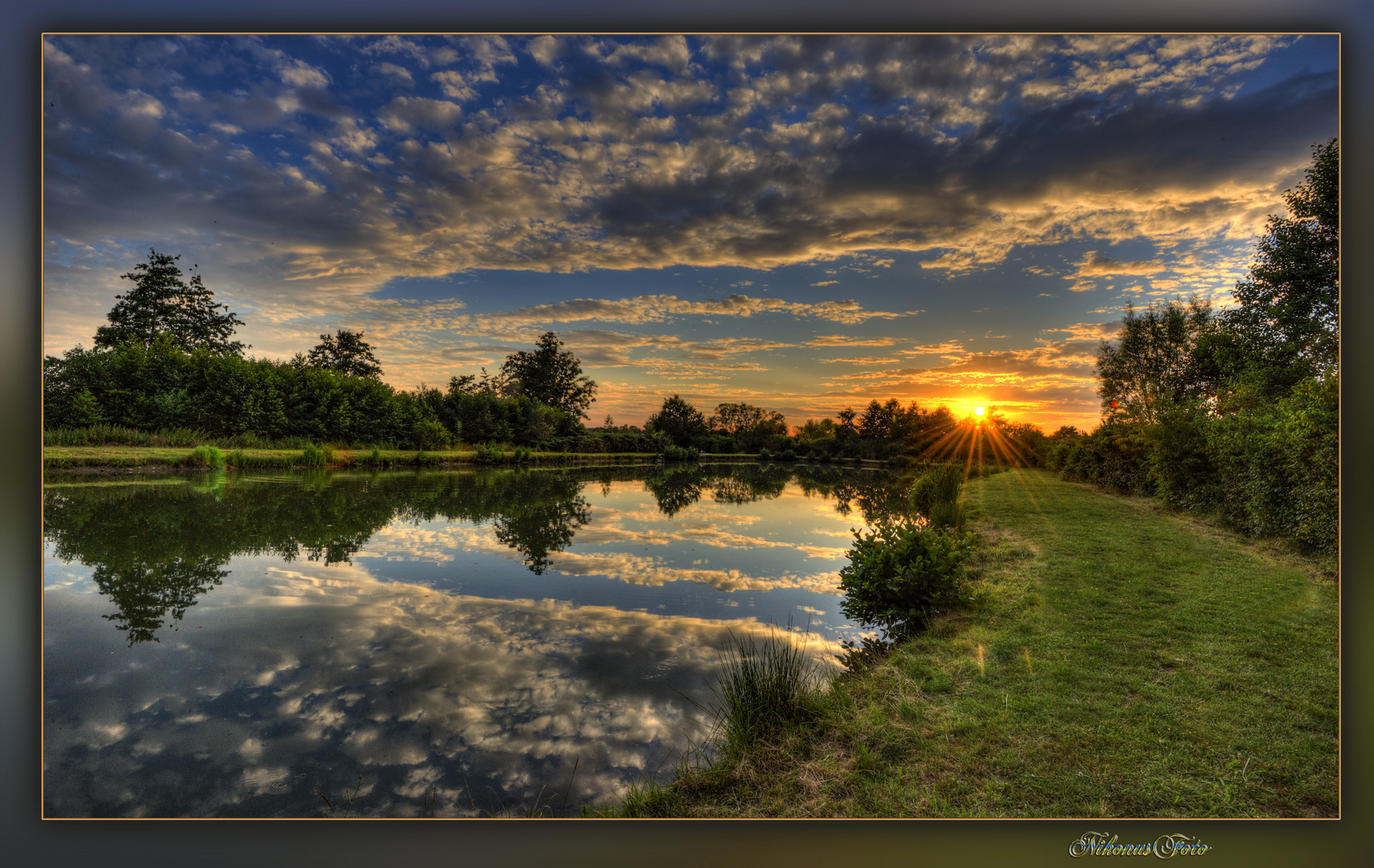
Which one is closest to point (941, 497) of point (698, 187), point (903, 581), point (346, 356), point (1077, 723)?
point (903, 581)

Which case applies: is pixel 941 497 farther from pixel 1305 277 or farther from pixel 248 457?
pixel 248 457

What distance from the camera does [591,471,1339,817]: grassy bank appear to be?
85.4 inches

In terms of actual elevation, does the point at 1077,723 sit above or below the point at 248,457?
below

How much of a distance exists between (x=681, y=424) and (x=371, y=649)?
2799cm

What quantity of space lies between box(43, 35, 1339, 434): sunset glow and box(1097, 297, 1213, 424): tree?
866mm

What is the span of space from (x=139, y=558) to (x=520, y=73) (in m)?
6.66

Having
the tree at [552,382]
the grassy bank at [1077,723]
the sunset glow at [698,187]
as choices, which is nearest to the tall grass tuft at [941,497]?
the grassy bank at [1077,723]

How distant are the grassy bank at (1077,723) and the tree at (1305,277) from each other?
2.03 meters

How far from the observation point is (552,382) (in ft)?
73.0

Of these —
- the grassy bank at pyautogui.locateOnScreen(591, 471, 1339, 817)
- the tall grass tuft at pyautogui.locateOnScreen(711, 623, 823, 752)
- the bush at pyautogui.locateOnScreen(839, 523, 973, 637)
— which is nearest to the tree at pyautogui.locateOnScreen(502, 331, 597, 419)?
the bush at pyautogui.locateOnScreen(839, 523, 973, 637)

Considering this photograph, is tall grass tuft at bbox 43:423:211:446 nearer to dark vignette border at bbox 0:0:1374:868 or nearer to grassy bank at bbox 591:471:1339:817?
dark vignette border at bbox 0:0:1374:868

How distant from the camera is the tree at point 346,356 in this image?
6918mm

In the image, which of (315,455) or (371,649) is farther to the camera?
(315,455)

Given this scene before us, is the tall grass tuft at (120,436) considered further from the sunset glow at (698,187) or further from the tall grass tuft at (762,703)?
the tall grass tuft at (762,703)
